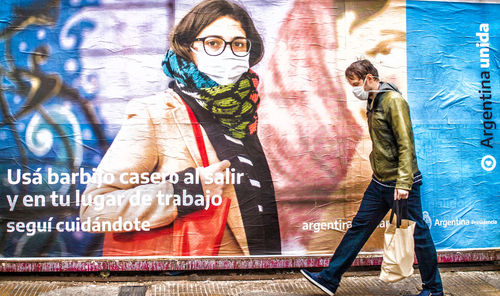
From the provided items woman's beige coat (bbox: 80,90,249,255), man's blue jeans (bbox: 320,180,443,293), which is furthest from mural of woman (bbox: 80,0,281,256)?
man's blue jeans (bbox: 320,180,443,293)

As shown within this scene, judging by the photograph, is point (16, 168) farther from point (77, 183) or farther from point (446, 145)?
point (446, 145)

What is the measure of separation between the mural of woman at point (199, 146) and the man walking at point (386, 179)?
0.75 meters

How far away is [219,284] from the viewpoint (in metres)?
4.50

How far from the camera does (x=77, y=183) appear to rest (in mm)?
4457

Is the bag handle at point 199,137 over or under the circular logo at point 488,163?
over

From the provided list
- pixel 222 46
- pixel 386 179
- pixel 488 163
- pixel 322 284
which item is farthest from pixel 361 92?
pixel 488 163

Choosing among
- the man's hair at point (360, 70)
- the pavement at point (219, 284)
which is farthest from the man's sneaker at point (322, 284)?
the man's hair at point (360, 70)

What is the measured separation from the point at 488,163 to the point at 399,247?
161 centimetres

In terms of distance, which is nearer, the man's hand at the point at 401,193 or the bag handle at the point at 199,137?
the man's hand at the point at 401,193

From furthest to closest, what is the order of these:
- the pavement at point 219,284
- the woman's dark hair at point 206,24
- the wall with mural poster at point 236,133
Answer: the woman's dark hair at point 206,24 < the wall with mural poster at point 236,133 < the pavement at point 219,284

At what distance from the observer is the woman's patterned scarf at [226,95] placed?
14.9 feet

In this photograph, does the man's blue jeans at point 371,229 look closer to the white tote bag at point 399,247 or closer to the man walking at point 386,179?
the man walking at point 386,179

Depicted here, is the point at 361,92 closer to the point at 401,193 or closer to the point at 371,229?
the point at 401,193

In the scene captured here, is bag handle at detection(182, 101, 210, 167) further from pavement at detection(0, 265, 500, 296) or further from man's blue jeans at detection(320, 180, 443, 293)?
man's blue jeans at detection(320, 180, 443, 293)
